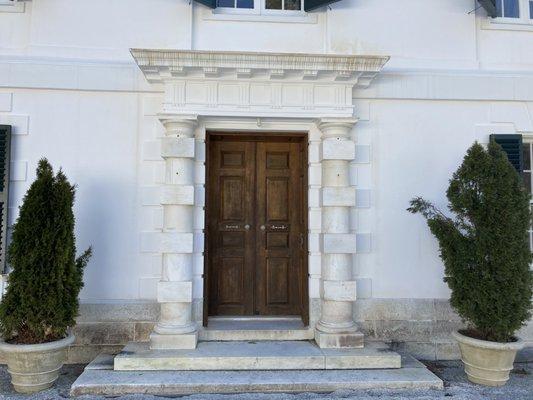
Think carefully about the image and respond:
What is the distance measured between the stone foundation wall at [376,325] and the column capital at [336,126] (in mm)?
2076

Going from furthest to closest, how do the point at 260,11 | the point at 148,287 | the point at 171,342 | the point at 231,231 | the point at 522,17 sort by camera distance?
the point at 522,17 → the point at 231,231 → the point at 260,11 → the point at 148,287 → the point at 171,342

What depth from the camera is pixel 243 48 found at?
17.6ft

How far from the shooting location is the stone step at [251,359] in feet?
14.7

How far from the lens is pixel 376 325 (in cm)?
528

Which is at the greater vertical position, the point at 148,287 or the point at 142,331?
the point at 148,287

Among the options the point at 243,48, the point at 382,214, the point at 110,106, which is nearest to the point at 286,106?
the point at 243,48

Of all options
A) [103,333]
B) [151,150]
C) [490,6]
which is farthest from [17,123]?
[490,6]

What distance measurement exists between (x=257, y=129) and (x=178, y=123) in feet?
3.16

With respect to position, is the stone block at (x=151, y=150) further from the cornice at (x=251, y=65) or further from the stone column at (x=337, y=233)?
the stone column at (x=337, y=233)

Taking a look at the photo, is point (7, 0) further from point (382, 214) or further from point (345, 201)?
point (382, 214)

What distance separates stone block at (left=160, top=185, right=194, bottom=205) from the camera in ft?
16.0

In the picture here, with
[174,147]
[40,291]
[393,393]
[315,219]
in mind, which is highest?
[174,147]

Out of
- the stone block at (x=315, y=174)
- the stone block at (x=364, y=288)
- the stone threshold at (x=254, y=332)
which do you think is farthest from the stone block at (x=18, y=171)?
the stone block at (x=364, y=288)

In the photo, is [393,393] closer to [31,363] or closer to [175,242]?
[175,242]
